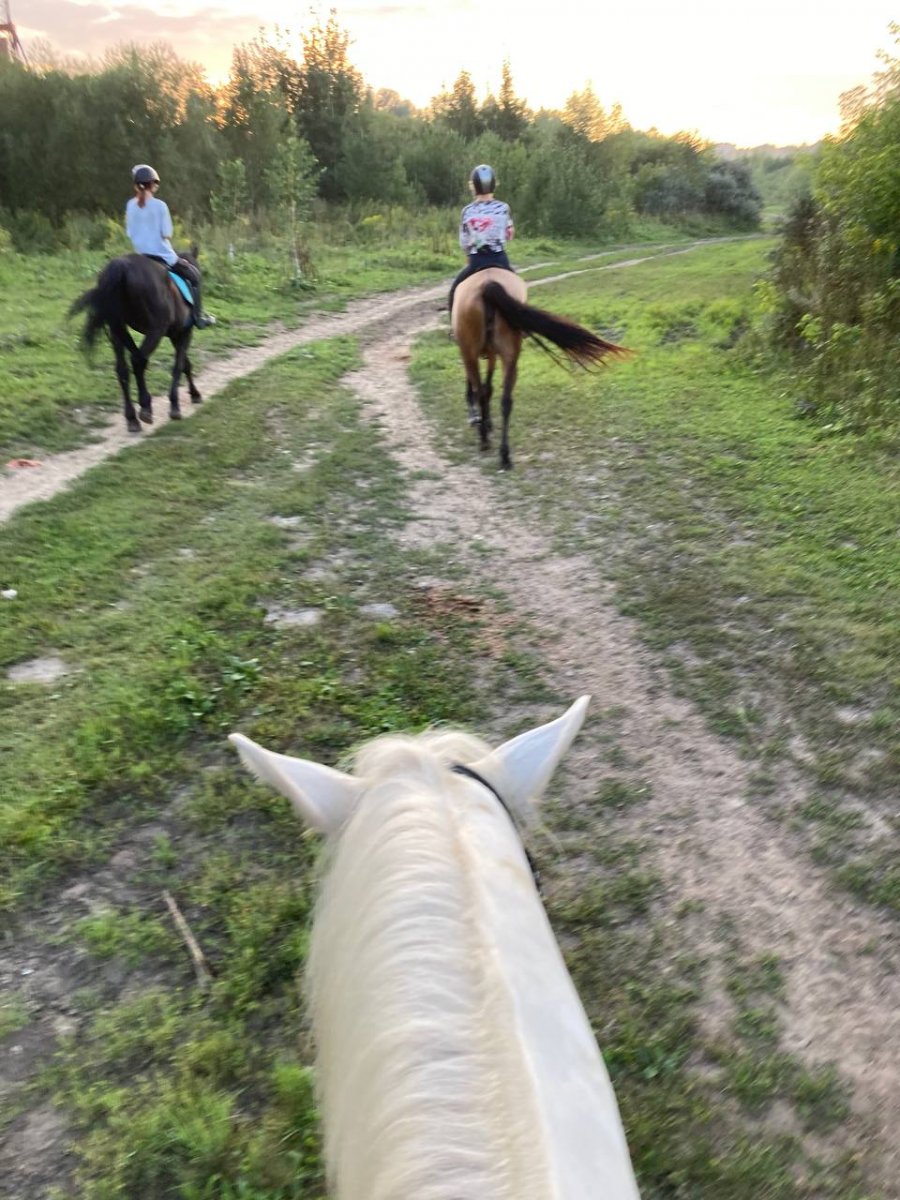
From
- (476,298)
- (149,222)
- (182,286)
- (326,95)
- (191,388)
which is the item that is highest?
(326,95)

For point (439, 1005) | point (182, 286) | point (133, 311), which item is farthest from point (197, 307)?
point (439, 1005)

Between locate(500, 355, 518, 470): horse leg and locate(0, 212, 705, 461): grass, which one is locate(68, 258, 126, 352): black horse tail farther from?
locate(500, 355, 518, 470): horse leg

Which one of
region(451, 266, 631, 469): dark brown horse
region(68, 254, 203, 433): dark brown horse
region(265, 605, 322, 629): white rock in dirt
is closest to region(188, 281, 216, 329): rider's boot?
region(68, 254, 203, 433): dark brown horse

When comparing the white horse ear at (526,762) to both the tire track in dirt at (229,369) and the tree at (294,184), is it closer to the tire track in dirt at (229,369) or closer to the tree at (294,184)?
the tire track in dirt at (229,369)

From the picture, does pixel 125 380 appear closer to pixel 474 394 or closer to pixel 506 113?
pixel 474 394

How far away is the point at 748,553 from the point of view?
502 centimetres

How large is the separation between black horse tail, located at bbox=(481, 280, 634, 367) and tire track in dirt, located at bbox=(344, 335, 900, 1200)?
193cm

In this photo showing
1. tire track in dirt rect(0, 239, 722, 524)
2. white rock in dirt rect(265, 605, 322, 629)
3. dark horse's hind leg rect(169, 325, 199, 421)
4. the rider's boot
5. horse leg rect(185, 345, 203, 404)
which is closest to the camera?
white rock in dirt rect(265, 605, 322, 629)

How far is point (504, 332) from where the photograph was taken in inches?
258

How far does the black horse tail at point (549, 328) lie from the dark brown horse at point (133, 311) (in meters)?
3.01

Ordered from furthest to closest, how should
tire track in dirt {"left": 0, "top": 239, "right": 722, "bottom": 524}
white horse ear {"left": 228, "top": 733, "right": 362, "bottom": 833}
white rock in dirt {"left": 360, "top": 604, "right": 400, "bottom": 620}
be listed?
tire track in dirt {"left": 0, "top": 239, "right": 722, "bottom": 524} < white rock in dirt {"left": 360, "top": 604, "right": 400, "bottom": 620} < white horse ear {"left": 228, "top": 733, "right": 362, "bottom": 833}

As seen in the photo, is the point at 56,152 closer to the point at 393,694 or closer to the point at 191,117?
the point at 191,117

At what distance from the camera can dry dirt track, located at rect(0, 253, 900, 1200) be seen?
85.5 inches

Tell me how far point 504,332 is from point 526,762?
18.3 ft
